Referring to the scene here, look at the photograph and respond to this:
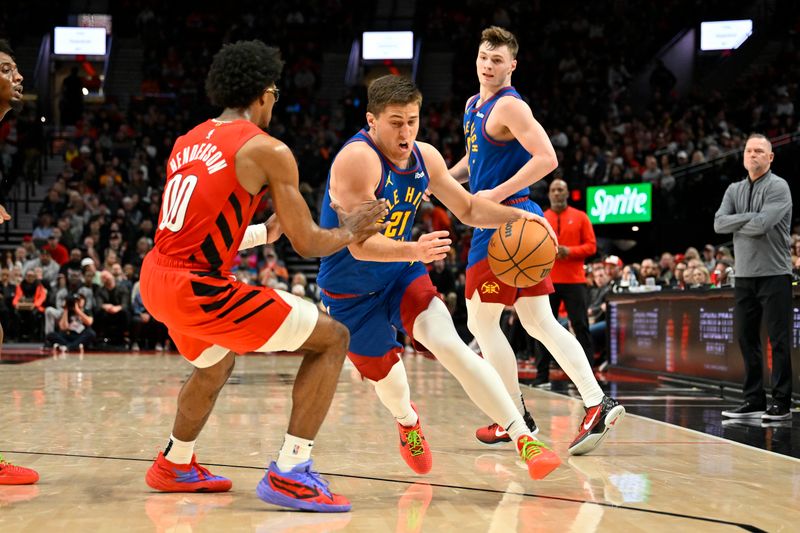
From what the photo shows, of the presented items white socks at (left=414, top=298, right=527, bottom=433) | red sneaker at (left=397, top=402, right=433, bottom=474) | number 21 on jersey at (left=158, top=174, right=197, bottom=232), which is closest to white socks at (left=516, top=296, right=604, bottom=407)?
white socks at (left=414, top=298, right=527, bottom=433)

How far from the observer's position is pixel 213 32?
26734mm

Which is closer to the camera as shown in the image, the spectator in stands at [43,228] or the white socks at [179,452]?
the white socks at [179,452]

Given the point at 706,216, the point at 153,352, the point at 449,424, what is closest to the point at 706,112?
the point at 706,216

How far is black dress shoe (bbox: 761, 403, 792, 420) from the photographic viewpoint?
619 centimetres

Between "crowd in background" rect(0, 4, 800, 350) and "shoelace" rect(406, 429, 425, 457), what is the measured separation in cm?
514

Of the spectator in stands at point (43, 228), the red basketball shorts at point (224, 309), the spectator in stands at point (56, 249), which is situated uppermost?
the spectator in stands at point (43, 228)

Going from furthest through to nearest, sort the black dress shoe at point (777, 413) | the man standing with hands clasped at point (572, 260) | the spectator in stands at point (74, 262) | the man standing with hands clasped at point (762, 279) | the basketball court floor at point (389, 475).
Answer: the spectator in stands at point (74, 262) → the man standing with hands clasped at point (572, 260) → the man standing with hands clasped at point (762, 279) → the black dress shoe at point (777, 413) → the basketball court floor at point (389, 475)

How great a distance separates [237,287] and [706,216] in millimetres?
13317

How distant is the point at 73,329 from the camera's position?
14.5m

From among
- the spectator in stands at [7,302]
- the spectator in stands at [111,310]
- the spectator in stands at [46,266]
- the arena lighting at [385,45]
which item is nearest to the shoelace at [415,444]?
the spectator in stands at [111,310]

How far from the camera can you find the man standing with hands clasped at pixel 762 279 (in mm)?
6371

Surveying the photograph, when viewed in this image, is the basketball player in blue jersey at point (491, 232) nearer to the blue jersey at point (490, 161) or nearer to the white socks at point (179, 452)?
the blue jersey at point (490, 161)

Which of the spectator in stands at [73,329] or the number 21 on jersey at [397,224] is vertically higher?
the number 21 on jersey at [397,224]

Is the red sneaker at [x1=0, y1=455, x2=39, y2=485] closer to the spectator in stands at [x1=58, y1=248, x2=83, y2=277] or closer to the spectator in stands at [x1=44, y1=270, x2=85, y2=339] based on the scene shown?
the spectator in stands at [x1=44, y1=270, x2=85, y2=339]
